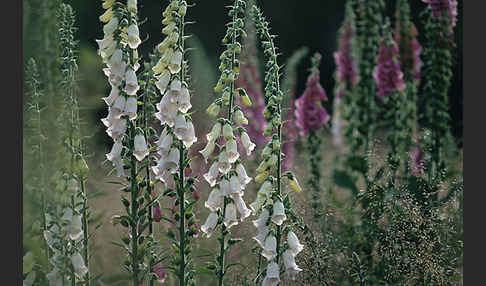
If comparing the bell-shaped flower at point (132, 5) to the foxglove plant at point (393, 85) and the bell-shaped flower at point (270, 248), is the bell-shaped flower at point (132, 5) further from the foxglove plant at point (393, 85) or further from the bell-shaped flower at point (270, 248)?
the foxglove plant at point (393, 85)

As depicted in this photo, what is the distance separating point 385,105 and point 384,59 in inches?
12.0

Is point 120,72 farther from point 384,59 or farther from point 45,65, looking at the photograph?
point 384,59

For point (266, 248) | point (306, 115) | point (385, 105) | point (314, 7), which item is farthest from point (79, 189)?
point (314, 7)

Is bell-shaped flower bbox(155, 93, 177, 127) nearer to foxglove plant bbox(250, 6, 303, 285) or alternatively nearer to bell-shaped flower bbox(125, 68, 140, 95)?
bell-shaped flower bbox(125, 68, 140, 95)

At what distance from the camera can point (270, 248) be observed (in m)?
2.77

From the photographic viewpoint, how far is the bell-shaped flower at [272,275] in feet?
9.17

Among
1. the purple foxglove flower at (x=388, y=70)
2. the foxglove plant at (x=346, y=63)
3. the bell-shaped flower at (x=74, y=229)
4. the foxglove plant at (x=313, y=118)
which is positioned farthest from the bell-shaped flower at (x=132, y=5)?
the foxglove plant at (x=346, y=63)

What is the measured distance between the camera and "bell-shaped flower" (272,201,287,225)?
2738mm

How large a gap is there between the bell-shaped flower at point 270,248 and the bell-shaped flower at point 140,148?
623 mm

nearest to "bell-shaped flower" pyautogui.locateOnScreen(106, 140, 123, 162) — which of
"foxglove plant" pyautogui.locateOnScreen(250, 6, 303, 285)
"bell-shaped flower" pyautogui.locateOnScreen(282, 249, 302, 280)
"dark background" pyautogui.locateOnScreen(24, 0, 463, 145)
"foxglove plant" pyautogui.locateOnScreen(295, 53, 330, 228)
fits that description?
"foxglove plant" pyautogui.locateOnScreen(250, 6, 303, 285)

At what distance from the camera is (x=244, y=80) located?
4.90 metres

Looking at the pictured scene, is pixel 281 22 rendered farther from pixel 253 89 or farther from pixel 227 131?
pixel 227 131

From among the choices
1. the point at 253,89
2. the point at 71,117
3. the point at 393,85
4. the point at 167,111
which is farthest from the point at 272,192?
the point at 253,89

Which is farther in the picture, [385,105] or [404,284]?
[385,105]
